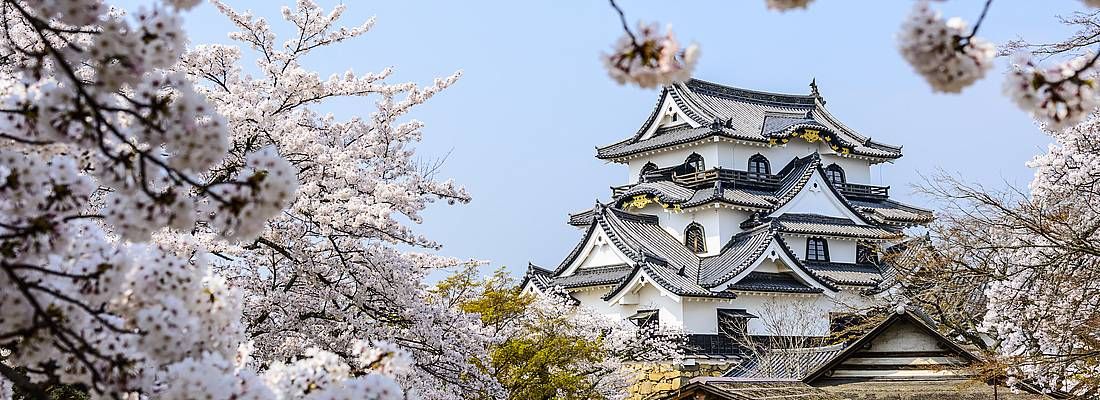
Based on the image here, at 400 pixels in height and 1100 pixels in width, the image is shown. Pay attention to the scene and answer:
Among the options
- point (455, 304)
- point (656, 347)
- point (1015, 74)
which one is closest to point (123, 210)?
point (1015, 74)

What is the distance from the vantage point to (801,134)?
126 ft

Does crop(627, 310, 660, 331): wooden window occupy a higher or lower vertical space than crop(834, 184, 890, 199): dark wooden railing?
lower

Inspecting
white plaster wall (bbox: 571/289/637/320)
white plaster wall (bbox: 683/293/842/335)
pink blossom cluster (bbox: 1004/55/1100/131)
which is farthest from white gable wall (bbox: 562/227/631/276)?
pink blossom cluster (bbox: 1004/55/1100/131)

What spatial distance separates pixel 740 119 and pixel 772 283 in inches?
292

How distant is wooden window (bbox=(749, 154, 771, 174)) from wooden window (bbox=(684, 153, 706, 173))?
5.89ft

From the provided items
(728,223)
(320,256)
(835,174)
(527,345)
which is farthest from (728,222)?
(320,256)

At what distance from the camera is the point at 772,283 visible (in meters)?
34.5

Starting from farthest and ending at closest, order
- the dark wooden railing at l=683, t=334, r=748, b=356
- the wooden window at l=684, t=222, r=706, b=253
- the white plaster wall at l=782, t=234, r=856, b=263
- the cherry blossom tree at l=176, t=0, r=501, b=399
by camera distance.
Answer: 1. the white plaster wall at l=782, t=234, r=856, b=263
2. the wooden window at l=684, t=222, r=706, b=253
3. the dark wooden railing at l=683, t=334, r=748, b=356
4. the cherry blossom tree at l=176, t=0, r=501, b=399

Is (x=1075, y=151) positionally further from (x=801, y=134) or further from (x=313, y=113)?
(x=801, y=134)

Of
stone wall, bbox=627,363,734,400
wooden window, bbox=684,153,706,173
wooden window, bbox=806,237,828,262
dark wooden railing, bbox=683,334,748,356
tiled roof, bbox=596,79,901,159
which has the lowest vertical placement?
stone wall, bbox=627,363,734,400

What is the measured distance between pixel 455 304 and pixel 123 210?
46.1 feet

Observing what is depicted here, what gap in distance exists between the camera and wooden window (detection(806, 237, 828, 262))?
37334 mm

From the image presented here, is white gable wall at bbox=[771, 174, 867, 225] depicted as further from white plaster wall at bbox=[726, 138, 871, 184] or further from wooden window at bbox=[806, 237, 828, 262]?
white plaster wall at bbox=[726, 138, 871, 184]

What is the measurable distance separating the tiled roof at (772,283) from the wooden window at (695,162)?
485 cm
